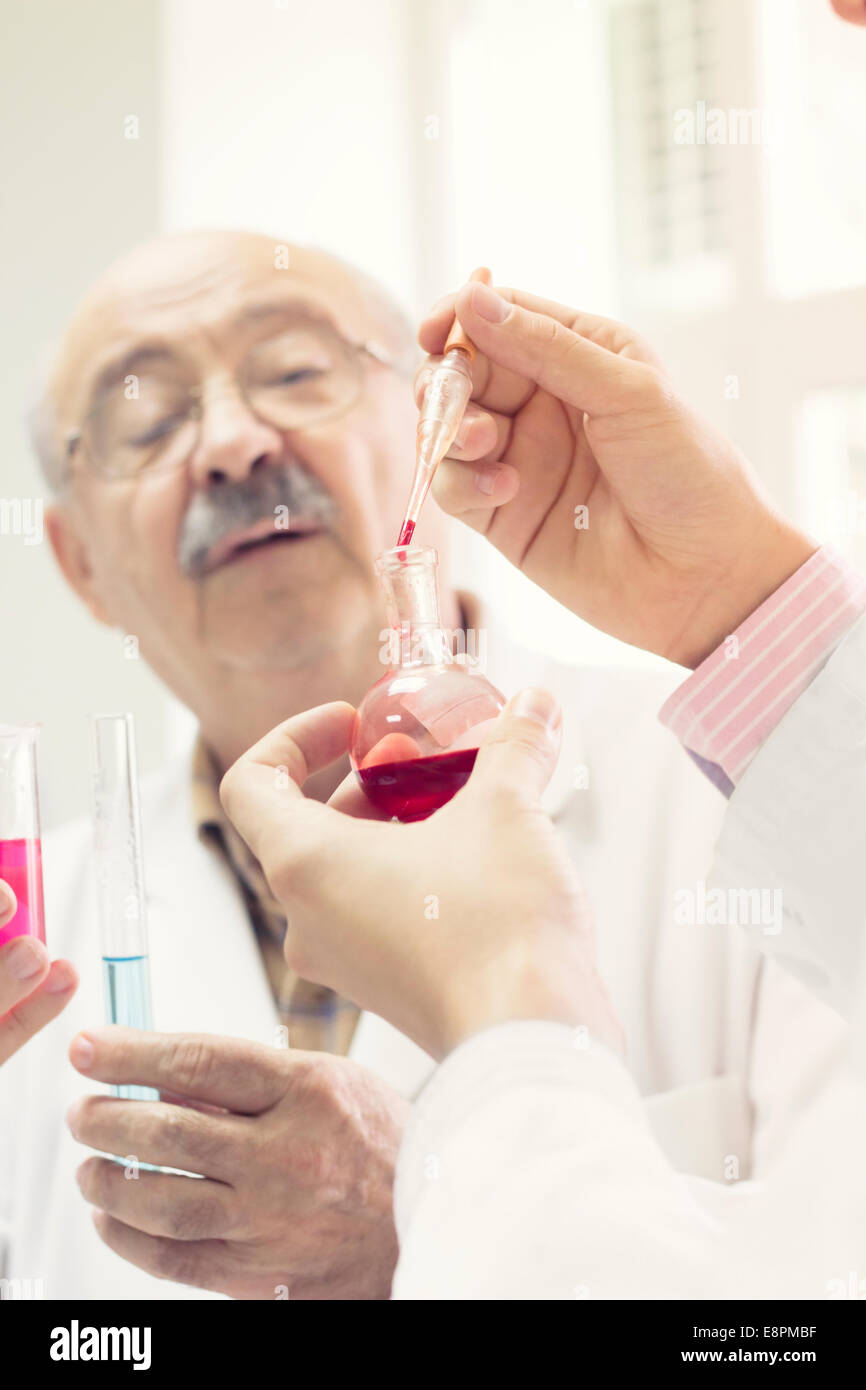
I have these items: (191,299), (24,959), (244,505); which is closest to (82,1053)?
(24,959)

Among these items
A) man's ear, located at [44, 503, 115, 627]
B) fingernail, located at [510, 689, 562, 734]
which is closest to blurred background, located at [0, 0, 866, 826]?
man's ear, located at [44, 503, 115, 627]

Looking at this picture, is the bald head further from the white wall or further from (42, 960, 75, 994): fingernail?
(42, 960, 75, 994): fingernail

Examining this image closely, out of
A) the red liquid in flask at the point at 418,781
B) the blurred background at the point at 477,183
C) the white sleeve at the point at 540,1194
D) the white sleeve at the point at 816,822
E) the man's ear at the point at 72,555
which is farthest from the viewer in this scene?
the blurred background at the point at 477,183

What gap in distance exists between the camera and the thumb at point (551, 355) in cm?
64

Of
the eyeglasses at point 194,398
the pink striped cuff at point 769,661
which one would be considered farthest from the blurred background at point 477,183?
the pink striped cuff at point 769,661

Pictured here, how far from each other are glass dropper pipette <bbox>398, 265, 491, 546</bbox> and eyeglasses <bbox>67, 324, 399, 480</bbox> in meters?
0.49

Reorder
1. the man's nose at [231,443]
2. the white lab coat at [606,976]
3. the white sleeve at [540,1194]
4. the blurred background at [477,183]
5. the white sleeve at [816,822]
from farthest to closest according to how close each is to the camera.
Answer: the blurred background at [477,183], the man's nose at [231,443], the white lab coat at [606,976], the white sleeve at [816,822], the white sleeve at [540,1194]

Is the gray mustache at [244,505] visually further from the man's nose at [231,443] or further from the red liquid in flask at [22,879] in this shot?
the red liquid in flask at [22,879]

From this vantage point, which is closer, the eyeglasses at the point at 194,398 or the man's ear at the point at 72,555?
the eyeglasses at the point at 194,398

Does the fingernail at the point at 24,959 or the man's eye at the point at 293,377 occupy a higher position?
the man's eye at the point at 293,377

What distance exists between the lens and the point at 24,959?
2.33 feet

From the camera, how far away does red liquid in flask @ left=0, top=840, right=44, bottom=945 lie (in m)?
0.71

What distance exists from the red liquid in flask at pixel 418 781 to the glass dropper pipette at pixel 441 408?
0.13 meters

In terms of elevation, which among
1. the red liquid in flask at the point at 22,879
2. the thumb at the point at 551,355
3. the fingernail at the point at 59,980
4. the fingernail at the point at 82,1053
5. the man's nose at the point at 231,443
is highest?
the thumb at the point at 551,355
